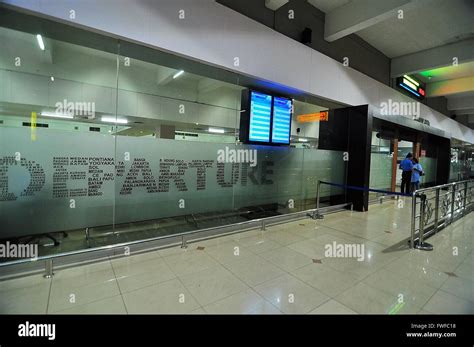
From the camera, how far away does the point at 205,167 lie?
405 cm

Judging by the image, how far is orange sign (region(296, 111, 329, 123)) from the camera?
20.0 feet

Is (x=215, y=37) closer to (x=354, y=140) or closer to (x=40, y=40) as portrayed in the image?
(x=40, y=40)

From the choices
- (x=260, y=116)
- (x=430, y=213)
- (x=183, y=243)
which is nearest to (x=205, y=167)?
(x=183, y=243)

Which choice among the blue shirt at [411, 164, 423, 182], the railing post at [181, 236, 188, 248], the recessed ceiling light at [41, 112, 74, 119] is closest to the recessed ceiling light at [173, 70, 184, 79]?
the recessed ceiling light at [41, 112, 74, 119]

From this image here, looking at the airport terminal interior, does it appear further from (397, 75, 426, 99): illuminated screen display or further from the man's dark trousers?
the man's dark trousers

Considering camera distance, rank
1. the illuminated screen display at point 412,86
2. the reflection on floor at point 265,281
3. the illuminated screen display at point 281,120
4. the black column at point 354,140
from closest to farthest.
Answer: the reflection on floor at point 265,281 < the illuminated screen display at point 281,120 < the black column at point 354,140 < the illuminated screen display at point 412,86

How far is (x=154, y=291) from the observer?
2.12 m

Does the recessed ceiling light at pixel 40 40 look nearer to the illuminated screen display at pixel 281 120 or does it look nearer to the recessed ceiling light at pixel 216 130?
the recessed ceiling light at pixel 216 130

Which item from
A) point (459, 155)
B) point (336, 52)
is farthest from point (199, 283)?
point (459, 155)

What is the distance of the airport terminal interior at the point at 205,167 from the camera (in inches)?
88.9

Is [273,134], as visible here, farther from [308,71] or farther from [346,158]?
[346,158]

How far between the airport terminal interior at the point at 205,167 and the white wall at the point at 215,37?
23 millimetres

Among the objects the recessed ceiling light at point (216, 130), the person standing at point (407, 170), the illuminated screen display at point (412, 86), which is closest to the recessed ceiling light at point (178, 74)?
the recessed ceiling light at point (216, 130)

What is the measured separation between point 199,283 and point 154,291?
17.1 inches
